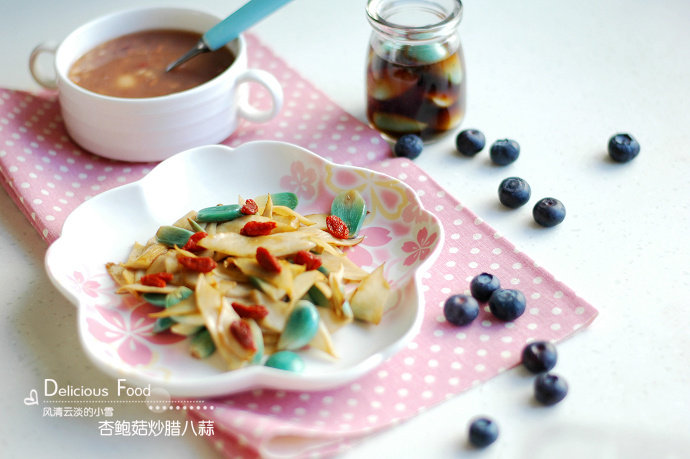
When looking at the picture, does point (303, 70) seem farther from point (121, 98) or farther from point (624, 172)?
point (624, 172)

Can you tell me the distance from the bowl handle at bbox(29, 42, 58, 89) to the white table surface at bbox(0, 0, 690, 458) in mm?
195

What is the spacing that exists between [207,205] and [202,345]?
14.9 inches

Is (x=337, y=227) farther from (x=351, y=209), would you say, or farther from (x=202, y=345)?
(x=202, y=345)

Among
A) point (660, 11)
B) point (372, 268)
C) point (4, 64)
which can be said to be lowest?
point (4, 64)

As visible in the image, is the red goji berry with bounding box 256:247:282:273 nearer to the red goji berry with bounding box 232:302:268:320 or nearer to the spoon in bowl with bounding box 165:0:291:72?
the red goji berry with bounding box 232:302:268:320

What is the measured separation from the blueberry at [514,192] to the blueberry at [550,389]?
1.42 feet

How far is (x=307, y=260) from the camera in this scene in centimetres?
119

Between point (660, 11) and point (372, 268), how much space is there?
1191mm

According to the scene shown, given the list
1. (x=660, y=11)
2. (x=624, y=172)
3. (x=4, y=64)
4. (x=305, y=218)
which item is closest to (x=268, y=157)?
(x=305, y=218)

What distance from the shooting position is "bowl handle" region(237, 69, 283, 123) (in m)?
1.57

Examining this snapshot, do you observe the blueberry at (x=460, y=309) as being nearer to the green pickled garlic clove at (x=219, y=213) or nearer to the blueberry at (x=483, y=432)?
the blueberry at (x=483, y=432)

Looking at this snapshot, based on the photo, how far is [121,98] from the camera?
4.88ft

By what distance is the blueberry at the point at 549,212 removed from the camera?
139 centimetres

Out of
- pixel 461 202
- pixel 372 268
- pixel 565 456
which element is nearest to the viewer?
pixel 565 456
